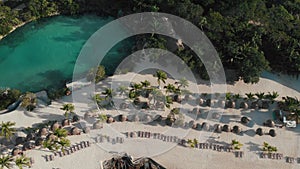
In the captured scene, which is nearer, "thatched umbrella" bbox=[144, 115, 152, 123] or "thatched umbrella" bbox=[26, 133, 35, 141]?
"thatched umbrella" bbox=[26, 133, 35, 141]

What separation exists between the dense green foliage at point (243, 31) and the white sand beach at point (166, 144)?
4912mm

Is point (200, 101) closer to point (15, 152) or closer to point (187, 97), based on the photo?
point (187, 97)

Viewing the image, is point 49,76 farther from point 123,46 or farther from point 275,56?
point 275,56

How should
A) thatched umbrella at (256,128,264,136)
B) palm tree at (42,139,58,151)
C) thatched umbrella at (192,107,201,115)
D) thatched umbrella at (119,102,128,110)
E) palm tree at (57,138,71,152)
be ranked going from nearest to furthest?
palm tree at (42,139,58,151) → palm tree at (57,138,71,152) → thatched umbrella at (256,128,264,136) → thatched umbrella at (192,107,201,115) → thatched umbrella at (119,102,128,110)

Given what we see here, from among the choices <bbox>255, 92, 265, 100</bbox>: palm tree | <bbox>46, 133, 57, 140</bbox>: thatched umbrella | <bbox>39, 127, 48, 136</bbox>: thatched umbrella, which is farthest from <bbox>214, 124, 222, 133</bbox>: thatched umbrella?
<bbox>39, 127, 48, 136</bbox>: thatched umbrella

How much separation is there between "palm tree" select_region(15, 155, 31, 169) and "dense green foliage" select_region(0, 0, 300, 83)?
65.1 ft

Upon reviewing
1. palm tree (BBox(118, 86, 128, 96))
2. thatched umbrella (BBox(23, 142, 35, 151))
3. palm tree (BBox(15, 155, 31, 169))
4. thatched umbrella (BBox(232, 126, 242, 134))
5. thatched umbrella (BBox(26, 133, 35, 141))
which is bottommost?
palm tree (BBox(15, 155, 31, 169))

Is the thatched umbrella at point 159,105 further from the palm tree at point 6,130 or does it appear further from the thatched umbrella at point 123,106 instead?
the palm tree at point 6,130

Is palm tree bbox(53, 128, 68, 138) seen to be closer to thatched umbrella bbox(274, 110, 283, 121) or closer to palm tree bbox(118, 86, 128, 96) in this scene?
palm tree bbox(118, 86, 128, 96)

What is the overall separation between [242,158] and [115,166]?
1236cm

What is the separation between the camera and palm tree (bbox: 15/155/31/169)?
116 ft

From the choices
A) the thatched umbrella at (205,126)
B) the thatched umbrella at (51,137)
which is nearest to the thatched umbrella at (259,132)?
the thatched umbrella at (205,126)

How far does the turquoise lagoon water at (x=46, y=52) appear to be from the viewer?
4722 centimetres

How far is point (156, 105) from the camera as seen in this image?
140 ft
